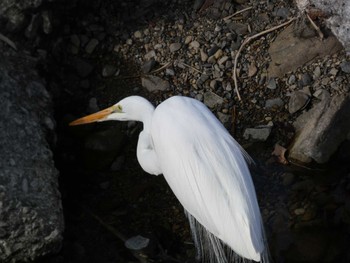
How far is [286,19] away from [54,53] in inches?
49.0

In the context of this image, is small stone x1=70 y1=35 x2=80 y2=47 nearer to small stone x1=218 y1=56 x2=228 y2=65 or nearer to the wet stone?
the wet stone

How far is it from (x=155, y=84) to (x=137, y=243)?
969 millimetres

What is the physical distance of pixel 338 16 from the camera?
3.63m

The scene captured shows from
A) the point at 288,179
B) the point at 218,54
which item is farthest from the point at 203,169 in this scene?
the point at 218,54

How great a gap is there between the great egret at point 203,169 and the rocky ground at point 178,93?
0.67 feet

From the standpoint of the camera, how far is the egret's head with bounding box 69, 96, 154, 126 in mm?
3295

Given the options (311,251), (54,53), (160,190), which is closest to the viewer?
(311,251)

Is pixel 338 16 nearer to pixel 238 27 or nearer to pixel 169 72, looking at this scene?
pixel 238 27

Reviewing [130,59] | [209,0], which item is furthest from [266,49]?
A: [130,59]

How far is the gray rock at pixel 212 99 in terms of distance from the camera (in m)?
3.69

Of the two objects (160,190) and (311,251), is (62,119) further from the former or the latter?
(311,251)

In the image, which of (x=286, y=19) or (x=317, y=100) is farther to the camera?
(x=286, y=19)

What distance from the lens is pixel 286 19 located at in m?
3.87

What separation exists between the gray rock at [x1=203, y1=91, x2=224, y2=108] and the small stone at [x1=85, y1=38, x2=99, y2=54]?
682mm
